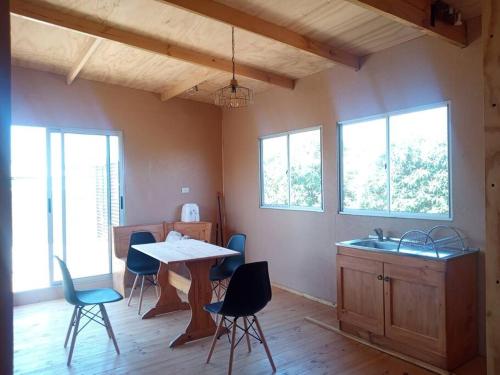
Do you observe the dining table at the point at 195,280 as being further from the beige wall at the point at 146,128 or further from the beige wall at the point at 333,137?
the beige wall at the point at 146,128

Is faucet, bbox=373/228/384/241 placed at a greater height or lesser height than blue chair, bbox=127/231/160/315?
greater

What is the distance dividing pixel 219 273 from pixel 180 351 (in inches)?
43.8

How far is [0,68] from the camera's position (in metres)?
0.98

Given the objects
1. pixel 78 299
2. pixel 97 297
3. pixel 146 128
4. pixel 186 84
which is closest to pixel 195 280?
pixel 97 297

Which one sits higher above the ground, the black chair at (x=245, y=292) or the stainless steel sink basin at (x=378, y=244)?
the stainless steel sink basin at (x=378, y=244)

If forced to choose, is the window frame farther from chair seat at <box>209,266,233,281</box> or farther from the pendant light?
the pendant light

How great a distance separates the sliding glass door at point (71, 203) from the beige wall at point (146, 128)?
0.17 m

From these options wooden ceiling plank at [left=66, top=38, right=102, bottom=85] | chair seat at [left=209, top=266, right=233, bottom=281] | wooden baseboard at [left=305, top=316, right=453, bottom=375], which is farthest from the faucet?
wooden ceiling plank at [left=66, top=38, right=102, bottom=85]

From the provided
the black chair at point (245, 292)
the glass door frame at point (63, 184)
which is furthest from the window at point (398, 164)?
the glass door frame at point (63, 184)

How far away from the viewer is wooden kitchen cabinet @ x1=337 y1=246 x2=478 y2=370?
2.77 meters

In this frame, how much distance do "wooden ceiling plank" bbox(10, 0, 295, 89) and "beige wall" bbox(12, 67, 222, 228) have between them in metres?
1.67

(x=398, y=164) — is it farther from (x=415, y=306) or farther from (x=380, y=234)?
(x=415, y=306)

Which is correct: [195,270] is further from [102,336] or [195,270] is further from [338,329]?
[338,329]

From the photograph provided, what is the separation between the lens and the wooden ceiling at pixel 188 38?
3076 mm
